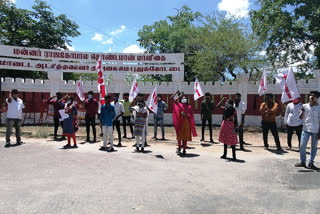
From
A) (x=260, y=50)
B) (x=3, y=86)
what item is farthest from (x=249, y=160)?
(x=3, y=86)

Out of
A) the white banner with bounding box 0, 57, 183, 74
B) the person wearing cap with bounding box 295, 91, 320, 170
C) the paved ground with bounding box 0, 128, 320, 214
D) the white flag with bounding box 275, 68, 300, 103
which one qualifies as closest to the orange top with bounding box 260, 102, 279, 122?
the white flag with bounding box 275, 68, 300, 103

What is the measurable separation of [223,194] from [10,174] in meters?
4.12

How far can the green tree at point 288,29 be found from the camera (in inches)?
589

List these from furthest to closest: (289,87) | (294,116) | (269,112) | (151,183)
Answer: (269,112) → (294,116) → (289,87) → (151,183)

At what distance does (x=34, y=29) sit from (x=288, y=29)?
21.3 metres

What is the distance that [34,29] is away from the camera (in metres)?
24.4

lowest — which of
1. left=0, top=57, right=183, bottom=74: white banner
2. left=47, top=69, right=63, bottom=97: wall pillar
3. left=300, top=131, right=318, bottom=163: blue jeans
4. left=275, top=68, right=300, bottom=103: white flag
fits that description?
left=300, top=131, right=318, bottom=163: blue jeans

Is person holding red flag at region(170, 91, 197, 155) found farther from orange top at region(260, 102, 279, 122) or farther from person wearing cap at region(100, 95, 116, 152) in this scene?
orange top at region(260, 102, 279, 122)

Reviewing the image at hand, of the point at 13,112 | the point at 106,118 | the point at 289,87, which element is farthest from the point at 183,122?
the point at 13,112

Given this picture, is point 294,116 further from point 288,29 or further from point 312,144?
point 288,29

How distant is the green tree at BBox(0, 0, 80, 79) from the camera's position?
74.8ft

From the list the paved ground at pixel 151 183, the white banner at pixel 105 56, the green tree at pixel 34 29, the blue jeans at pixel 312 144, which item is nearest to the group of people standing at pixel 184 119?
the blue jeans at pixel 312 144

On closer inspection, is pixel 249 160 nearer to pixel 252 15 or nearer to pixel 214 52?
pixel 214 52

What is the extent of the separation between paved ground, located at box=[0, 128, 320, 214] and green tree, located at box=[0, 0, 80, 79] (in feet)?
61.1
